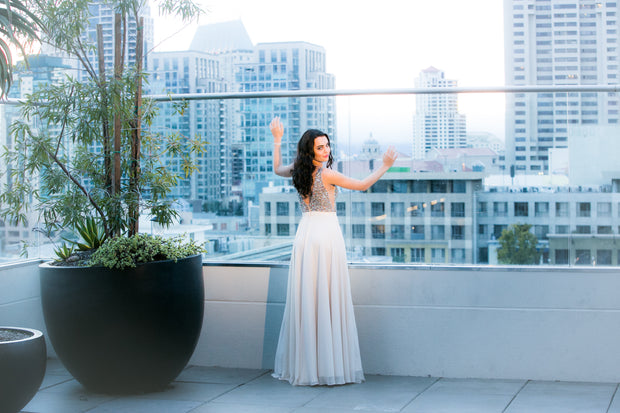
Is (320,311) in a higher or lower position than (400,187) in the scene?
lower

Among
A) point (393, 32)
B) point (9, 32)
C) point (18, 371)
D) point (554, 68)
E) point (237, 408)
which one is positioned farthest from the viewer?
point (393, 32)

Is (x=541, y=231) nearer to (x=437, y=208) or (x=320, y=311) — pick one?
(x=437, y=208)

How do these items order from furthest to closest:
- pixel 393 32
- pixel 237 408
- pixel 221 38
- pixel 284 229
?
pixel 393 32
pixel 221 38
pixel 284 229
pixel 237 408

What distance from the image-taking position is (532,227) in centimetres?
355

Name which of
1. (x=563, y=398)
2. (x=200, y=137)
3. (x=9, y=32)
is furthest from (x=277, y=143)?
(x=563, y=398)

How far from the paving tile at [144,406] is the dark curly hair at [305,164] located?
3.72ft

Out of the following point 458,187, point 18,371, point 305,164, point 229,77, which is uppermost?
point 229,77

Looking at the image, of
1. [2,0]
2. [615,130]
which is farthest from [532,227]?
[2,0]

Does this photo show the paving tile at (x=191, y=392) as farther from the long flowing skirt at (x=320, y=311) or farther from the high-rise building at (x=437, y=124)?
the high-rise building at (x=437, y=124)

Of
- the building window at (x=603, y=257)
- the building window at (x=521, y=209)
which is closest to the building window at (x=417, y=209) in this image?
the building window at (x=521, y=209)

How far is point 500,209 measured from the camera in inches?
140

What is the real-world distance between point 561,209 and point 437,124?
0.76m

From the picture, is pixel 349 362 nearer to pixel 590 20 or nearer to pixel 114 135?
pixel 114 135

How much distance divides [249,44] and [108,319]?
2622 millimetres
